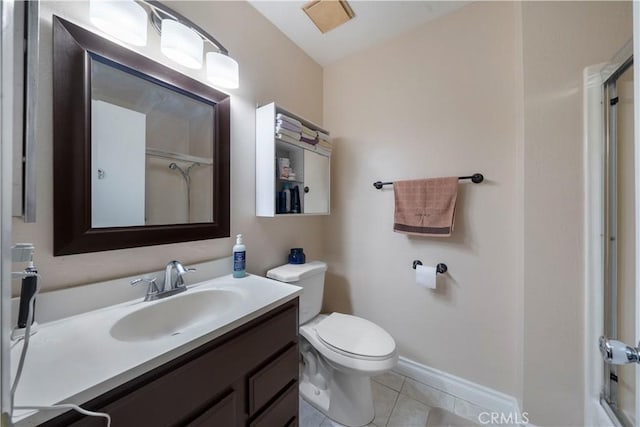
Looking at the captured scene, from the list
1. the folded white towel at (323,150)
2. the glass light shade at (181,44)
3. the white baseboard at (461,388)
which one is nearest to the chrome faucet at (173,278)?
the glass light shade at (181,44)

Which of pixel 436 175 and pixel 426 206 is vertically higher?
pixel 436 175

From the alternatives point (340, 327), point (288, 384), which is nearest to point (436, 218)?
point (340, 327)

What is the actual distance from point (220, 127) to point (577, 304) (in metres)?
1.87

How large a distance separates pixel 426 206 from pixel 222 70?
1349 millimetres

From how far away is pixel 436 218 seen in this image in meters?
1.41

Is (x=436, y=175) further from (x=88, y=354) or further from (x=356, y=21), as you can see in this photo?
(x=88, y=354)

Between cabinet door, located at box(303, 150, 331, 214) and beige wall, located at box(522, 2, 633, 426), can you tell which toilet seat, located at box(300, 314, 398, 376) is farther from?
cabinet door, located at box(303, 150, 331, 214)

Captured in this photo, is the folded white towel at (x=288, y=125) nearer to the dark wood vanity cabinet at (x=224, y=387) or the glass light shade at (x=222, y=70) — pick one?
the glass light shade at (x=222, y=70)

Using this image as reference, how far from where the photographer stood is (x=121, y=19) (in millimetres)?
813

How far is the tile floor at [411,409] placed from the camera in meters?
1.25

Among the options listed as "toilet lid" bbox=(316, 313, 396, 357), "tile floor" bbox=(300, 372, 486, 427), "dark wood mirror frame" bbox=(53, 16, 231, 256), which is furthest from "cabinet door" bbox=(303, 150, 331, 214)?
"tile floor" bbox=(300, 372, 486, 427)

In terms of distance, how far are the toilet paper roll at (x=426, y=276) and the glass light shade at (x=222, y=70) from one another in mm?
1493

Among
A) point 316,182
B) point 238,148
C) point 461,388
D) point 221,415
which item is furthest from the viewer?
point 316,182

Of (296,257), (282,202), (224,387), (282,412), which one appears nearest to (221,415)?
(224,387)
